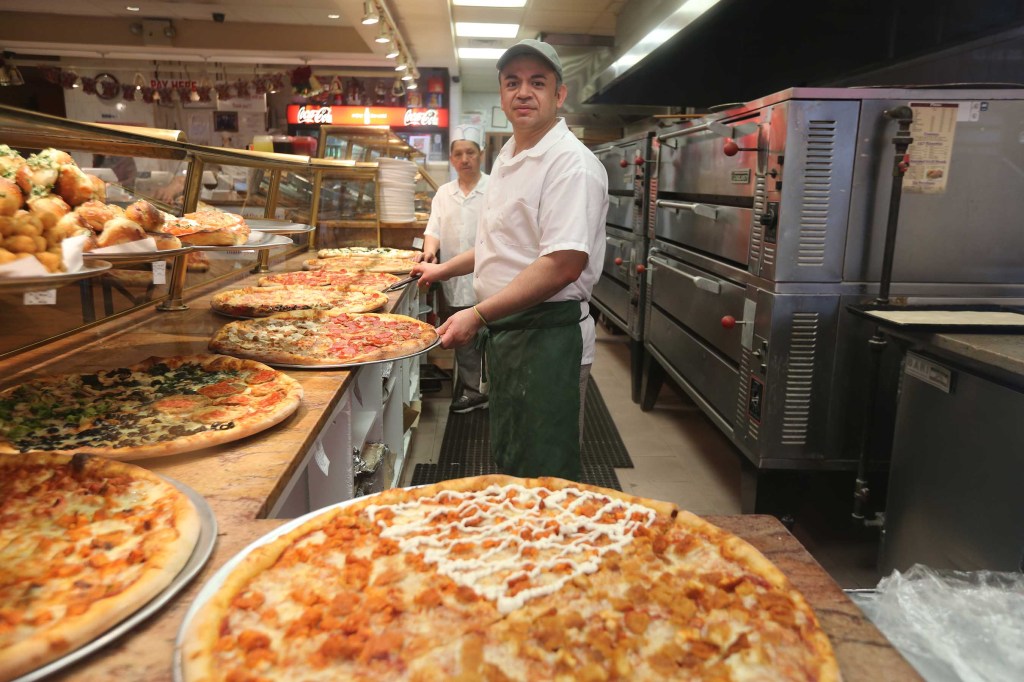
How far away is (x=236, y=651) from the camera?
87 cm

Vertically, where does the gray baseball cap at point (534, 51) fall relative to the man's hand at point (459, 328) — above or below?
above

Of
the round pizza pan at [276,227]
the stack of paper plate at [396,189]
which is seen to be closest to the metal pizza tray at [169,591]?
the round pizza pan at [276,227]

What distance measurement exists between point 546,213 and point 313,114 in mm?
11522

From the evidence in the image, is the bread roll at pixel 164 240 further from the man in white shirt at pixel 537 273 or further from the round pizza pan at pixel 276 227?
the man in white shirt at pixel 537 273

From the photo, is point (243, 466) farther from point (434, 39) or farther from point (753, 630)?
point (434, 39)

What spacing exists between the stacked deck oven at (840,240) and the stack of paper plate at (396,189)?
3026 mm

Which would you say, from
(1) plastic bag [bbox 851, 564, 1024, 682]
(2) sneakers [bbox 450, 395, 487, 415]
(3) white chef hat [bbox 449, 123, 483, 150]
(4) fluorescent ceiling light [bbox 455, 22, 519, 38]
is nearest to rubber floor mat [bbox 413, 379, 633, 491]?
(2) sneakers [bbox 450, 395, 487, 415]

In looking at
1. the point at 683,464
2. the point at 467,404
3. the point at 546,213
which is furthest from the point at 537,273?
the point at 467,404

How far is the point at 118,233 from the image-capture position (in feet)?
5.05

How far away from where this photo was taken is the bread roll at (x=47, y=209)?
3.87 feet

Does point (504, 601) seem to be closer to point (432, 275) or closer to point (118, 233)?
point (118, 233)

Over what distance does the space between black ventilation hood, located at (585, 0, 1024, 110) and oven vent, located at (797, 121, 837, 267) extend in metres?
1.26

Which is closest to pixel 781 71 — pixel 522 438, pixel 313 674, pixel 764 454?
pixel 764 454

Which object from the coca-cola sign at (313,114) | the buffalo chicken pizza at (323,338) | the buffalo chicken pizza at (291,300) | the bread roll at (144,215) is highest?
the coca-cola sign at (313,114)
